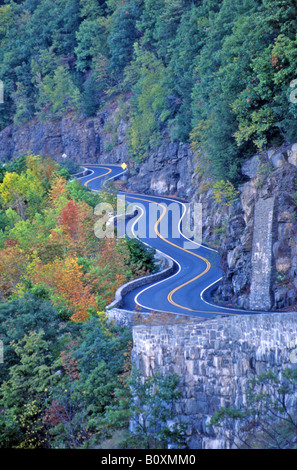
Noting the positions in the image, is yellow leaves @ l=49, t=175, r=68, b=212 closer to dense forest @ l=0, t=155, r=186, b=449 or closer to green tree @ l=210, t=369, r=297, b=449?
dense forest @ l=0, t=155, r=186, b=449

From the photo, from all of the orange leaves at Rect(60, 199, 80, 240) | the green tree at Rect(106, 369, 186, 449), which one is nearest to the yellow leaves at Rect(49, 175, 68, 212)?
the orange leaves at Rect(60, 199, 80, 240)

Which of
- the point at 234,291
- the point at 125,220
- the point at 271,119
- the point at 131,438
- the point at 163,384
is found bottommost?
the point at 131,438

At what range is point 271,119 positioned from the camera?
32.0 metres

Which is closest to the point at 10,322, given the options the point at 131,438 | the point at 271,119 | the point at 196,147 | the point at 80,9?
the point at 131,438

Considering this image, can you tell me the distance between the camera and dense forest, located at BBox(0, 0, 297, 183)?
105 ft

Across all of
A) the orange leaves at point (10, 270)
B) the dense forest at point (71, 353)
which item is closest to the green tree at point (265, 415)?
the dense forest at point (71, 353)

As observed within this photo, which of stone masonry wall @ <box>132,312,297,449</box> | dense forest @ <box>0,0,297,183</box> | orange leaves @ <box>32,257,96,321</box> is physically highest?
dense forest @ <box>0,0,297,183</box>

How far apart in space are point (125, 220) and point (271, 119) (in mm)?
25083

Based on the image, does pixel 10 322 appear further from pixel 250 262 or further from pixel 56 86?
pixel 56 86

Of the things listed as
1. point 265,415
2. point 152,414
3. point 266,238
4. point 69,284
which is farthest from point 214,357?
point 69,284

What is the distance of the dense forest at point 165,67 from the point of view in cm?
3203

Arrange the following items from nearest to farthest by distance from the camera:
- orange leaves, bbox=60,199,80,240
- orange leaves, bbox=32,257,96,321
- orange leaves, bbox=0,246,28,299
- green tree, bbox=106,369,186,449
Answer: green tree, bbox=106,369,186,449
orange leaves, bbox=32,257,96,321
orange leaves, bbox=0,246,28,299
orange leaves, bbox=60,199,80,240

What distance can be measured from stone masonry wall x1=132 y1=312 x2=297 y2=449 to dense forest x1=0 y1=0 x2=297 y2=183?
47.2 feet
